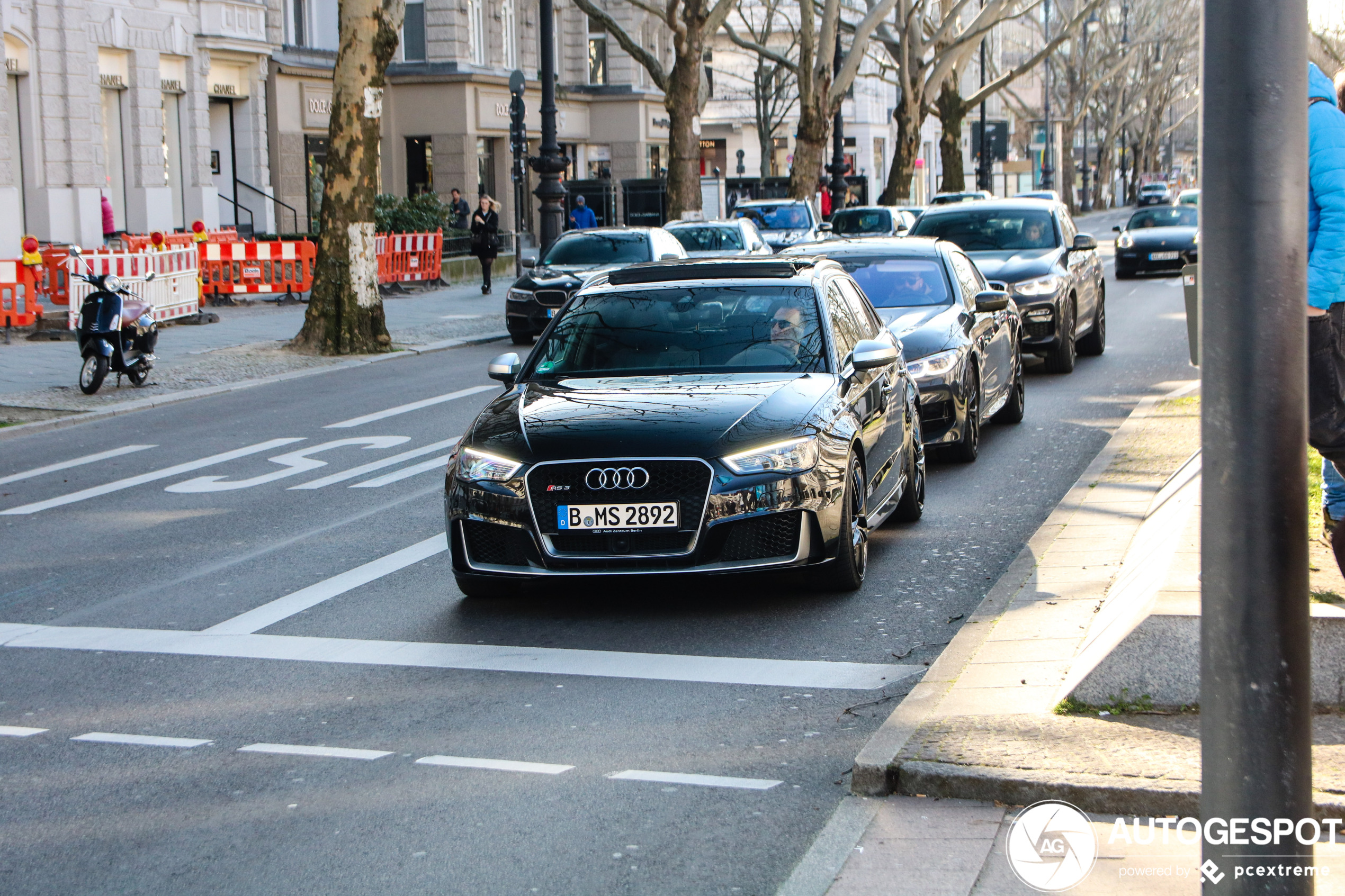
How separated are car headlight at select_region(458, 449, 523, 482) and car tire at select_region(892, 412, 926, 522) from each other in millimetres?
2664

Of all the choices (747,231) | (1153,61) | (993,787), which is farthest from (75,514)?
(1153,61)

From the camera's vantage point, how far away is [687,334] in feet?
27.5

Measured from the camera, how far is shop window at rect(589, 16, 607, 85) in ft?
183

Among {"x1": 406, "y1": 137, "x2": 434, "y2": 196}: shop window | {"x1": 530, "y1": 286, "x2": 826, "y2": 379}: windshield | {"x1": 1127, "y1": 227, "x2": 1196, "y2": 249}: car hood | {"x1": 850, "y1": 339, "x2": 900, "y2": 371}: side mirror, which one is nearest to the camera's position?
{"x1": 850, "y1": 339, "x2": 900, "y2": 371}: side mirror

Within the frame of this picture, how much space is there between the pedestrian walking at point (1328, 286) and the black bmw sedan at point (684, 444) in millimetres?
2188

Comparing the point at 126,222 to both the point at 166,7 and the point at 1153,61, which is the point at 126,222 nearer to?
the point at 166,7

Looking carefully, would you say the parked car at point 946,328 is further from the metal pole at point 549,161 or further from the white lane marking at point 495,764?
the metal pole at point 549,161

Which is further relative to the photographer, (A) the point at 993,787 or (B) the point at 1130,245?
(B) the point at 1130,245

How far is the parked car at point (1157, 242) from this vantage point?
3294cm

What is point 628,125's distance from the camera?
55.8 m

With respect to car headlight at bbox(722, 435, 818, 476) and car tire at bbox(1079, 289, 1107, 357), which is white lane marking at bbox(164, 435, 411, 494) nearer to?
car headlight at bbox(722, 435, 818, 476)

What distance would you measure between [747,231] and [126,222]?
48.1 feet

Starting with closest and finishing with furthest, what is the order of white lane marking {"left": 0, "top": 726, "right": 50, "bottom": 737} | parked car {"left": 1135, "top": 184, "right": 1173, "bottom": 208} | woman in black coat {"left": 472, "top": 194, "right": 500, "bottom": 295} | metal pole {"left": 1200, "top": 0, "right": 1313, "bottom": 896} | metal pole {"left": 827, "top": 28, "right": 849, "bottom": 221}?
metal pole {"left": 1200, "top": 0, "right": 1313, "bottom": 896}, white lane marking {"left": 0, "top": 726, "right": 50, "bottom": 737}, woman in black coat {"left": 472, "top": 194, "right": 500, "bottom": 295}, metal pole {"left": 827, "top": 28, "right": 849, "bottom": 221}, parked car {"left": 1135, "top": 184, "right": 1173, "bottom": 208}

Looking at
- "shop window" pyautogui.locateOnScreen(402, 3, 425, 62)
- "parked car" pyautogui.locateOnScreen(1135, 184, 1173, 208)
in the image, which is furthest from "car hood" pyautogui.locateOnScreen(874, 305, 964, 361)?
"parked car" pyautogui.locateOnScreen(1135, 184, 1173, 208)
